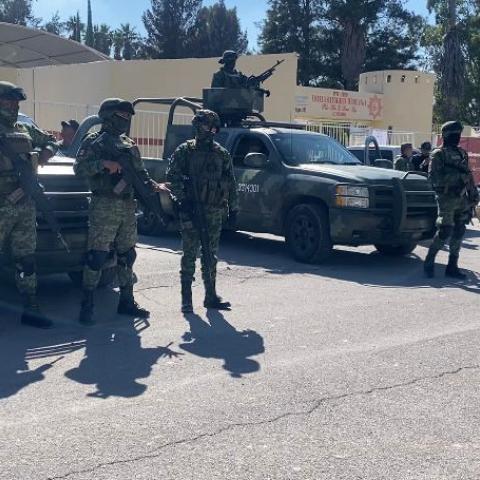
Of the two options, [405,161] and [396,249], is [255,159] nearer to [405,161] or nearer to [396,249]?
[396,249]

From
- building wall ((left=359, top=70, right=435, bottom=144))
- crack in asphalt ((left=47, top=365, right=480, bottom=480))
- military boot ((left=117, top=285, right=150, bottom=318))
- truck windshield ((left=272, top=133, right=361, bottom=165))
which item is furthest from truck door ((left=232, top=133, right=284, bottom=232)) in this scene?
building wall ((left=359, top=70, right=435, bottom=144))

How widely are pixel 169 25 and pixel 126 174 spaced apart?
59.4m

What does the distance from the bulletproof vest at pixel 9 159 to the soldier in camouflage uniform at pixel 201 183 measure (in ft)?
4.60

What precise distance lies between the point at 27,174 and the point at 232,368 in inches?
89.1

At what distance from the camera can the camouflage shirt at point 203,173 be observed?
695 centimetres

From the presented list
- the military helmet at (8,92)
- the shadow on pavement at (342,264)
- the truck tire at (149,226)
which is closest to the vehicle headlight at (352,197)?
the shadow on pavement at (342,264)

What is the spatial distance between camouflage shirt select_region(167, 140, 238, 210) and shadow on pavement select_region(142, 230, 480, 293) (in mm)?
2342

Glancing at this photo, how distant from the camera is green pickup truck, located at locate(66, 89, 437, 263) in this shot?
9.52 m

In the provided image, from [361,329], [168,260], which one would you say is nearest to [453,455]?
[361,329]

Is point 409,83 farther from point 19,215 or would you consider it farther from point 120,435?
point 120,435

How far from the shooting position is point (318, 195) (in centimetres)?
973

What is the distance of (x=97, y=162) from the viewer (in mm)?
6242

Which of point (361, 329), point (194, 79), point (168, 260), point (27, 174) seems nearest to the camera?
point (27, 174)

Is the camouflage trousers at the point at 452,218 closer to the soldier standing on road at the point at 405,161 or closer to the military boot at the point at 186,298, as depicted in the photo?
the military boot at the point at 186,298
